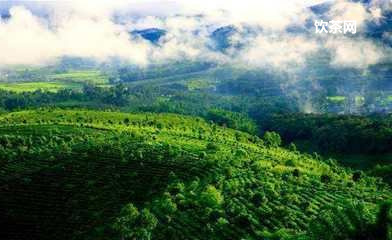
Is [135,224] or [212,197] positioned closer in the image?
[135,224]

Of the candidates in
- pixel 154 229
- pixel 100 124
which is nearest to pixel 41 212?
pixel 154 229

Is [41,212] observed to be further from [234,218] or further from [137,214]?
[234,218]

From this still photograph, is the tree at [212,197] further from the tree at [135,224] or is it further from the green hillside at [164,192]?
the tree at [135,224]

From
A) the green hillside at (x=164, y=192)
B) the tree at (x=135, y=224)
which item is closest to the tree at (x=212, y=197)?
the green hillside at (x=164, y=192)

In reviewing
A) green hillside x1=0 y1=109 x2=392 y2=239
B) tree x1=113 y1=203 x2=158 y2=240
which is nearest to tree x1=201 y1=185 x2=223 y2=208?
green hillside x1=0 y1=109 x2=392 y2=239

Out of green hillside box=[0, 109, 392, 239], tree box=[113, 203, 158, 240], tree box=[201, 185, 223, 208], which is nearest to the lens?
tree box=[113, 203, 158, 240]

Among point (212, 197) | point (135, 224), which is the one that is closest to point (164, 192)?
point (212, 197)

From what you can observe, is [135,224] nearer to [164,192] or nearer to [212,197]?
[164,192]

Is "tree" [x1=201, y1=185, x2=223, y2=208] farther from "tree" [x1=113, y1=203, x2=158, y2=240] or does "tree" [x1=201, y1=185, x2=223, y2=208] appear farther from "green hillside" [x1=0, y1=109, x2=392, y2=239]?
"tree" [x1=113, y1=203, x2=158, y2=240]
